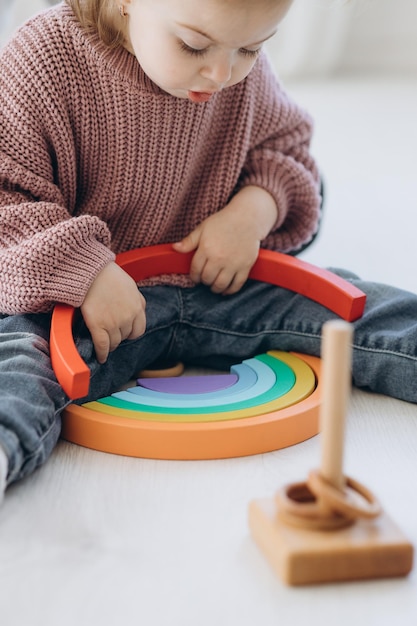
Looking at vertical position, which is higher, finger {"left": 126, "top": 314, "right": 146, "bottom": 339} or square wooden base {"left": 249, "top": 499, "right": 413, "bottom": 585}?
finger {"left": 126, "top": 314, "right": 146, "bottom": 339}

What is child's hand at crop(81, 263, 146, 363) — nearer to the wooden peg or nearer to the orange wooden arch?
the orange wooden arch

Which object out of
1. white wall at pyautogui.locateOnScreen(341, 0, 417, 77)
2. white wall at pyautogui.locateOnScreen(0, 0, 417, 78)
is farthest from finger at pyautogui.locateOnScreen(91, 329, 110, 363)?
white wall at pyautogui.locateOnScreen(341, 0, 417, 77)

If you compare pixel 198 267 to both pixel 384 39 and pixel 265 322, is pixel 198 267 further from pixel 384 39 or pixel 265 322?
pixel 384 39

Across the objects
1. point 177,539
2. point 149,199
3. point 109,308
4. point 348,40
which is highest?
point 348,40

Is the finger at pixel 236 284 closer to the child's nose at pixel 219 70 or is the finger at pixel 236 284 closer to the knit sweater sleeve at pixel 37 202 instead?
the knit sweater sleeve at pixel 37 202

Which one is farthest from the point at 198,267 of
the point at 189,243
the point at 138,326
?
the point at 138,326

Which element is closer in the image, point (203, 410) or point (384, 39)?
point (203, 410)

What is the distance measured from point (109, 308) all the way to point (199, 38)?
0.31 metres

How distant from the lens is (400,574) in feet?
2.29

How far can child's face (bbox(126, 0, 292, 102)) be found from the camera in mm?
845

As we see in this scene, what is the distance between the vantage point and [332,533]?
676 mm

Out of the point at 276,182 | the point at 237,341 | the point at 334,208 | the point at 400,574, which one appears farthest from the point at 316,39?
the point at 400,574

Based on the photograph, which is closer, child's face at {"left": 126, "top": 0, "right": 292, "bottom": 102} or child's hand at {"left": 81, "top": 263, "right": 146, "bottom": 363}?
child's face at {"left": 126, "top": 0, "right": 292, "bottom": 102}

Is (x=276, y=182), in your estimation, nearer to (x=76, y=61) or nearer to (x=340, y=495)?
(x=76, y=61)
